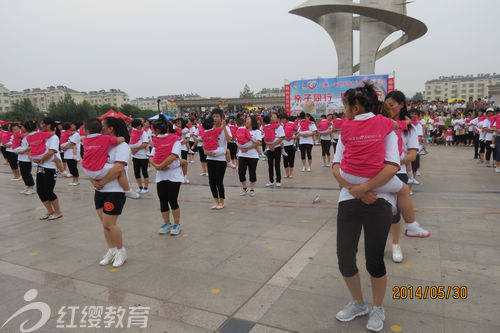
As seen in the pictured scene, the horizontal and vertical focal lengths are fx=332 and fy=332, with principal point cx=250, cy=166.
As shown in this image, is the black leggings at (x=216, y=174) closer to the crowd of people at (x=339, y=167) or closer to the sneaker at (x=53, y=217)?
the crowd of people at (x=339, y=167)

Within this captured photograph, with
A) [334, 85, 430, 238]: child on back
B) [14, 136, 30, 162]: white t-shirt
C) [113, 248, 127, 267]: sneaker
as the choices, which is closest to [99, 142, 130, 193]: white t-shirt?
[113, 248, 127, 267]: sneaker

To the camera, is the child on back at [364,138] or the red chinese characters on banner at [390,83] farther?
the red chinese characters on banner at [390,83]

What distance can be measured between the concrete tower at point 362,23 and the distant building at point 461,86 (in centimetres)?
11175

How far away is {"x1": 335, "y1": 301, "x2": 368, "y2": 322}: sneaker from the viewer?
280cm

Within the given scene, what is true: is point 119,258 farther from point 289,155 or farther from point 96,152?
point 289,155

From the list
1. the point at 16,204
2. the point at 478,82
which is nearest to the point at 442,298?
the point at 16,204

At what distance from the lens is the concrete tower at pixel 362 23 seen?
88.7 feet

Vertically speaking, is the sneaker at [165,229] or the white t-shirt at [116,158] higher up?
the white t-shirt at [116,158]

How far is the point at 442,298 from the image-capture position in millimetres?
3129

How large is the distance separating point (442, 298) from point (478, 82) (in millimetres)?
153398

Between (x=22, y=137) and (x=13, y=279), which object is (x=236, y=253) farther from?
(x=22, y=137)

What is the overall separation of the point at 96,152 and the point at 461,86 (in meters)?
155
